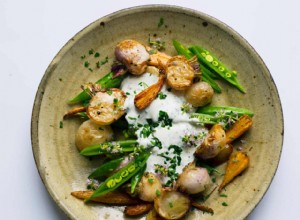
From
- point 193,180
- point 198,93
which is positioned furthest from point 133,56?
point 193,180

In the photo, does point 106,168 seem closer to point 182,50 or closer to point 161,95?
point 161,95

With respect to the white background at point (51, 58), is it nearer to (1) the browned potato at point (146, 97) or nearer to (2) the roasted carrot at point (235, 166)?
(2) the roasted carrot at point (235, 166)

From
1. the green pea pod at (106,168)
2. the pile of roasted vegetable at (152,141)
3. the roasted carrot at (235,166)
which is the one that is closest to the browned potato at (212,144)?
the pile of roasted vegetable at (152,141)

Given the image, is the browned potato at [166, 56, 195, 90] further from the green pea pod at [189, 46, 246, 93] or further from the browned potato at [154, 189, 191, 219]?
the browned potato at [154, 189, 191, 219]

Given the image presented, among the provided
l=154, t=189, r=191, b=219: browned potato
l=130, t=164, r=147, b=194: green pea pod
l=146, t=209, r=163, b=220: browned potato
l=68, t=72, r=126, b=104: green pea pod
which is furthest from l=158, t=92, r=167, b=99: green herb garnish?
l=146, t=209, r=163, b=220: browned potato

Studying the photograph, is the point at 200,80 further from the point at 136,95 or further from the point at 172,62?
the point at 136,95
